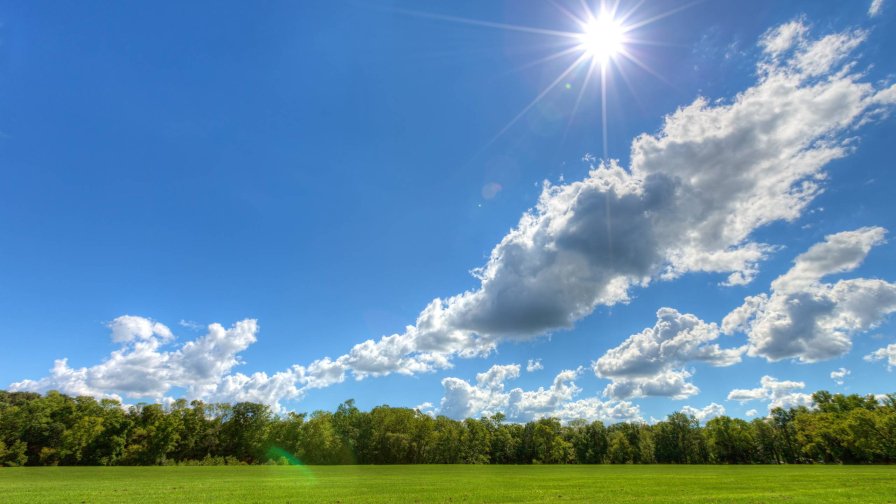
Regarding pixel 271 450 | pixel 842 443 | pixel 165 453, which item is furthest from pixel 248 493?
pixel 842 443

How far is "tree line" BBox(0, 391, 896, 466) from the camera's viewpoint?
271 ft

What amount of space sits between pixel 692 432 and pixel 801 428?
87.0 feet

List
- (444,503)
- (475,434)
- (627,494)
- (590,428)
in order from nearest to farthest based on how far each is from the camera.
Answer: (444,503)
(627,494)
(475,434)
(590,428)

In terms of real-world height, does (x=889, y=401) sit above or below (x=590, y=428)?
above

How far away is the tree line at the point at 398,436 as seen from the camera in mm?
82688

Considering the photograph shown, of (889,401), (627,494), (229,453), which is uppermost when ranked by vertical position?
(889,401)

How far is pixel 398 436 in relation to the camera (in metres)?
107

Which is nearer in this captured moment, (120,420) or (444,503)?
(444,503)

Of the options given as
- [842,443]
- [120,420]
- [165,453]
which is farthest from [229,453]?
[842,443]

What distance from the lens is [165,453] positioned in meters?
87.9

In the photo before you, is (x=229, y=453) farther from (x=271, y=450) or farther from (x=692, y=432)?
(x=692, y=432)

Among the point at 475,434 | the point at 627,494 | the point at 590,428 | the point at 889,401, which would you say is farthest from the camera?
the point at 590,428

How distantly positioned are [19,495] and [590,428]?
13510 centimetres

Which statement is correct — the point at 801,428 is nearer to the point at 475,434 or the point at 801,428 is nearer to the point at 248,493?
the point at 475,434
